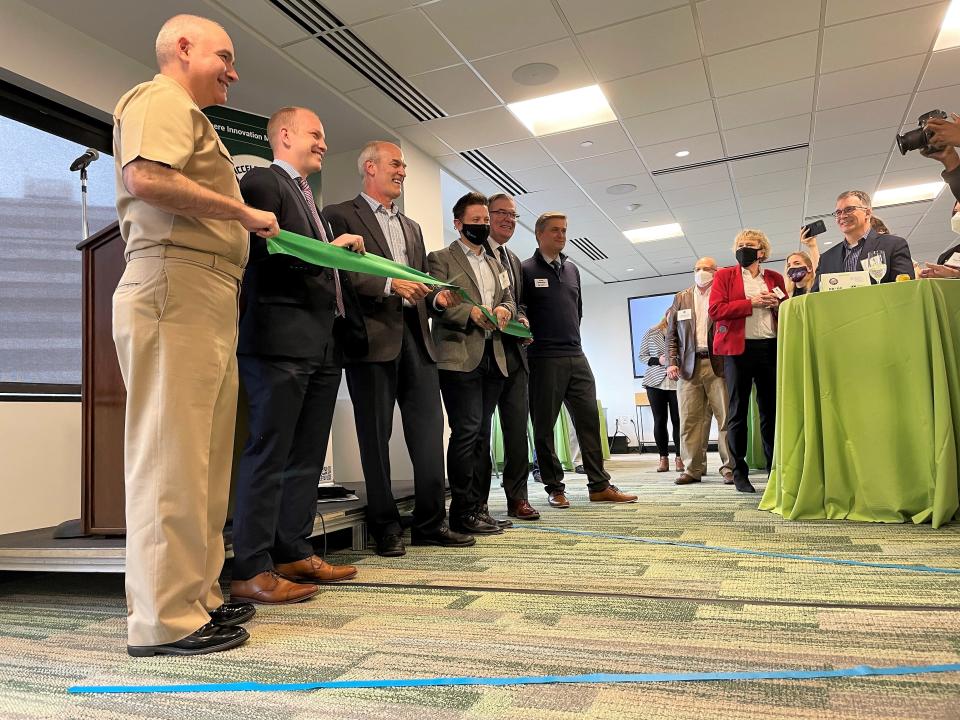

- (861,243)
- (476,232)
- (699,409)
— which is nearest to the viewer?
(476,232)

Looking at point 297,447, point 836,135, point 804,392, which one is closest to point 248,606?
point 297,447

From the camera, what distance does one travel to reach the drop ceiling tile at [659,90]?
4.78 metres

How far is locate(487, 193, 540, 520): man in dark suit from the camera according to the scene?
10.6 ft

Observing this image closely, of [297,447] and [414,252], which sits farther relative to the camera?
[414,252]

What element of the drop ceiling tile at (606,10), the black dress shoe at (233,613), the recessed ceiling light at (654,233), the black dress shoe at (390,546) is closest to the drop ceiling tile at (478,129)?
the drop ceiling tile at (606,10)

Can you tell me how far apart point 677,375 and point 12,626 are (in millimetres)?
4372

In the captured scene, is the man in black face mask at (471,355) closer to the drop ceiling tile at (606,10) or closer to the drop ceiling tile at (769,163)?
the drop ceiling tile at (606,10)

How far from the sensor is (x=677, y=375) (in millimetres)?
5203

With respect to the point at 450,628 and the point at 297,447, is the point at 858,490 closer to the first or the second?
the point at 450,628

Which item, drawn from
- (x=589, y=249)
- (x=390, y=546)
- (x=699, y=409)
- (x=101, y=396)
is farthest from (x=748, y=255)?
(x=589, y=249)

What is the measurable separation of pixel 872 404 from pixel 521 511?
1554mm

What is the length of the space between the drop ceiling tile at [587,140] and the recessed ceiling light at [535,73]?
950 mm

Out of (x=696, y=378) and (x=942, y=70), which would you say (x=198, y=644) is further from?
(x=942, y=70)

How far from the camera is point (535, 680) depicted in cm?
120
